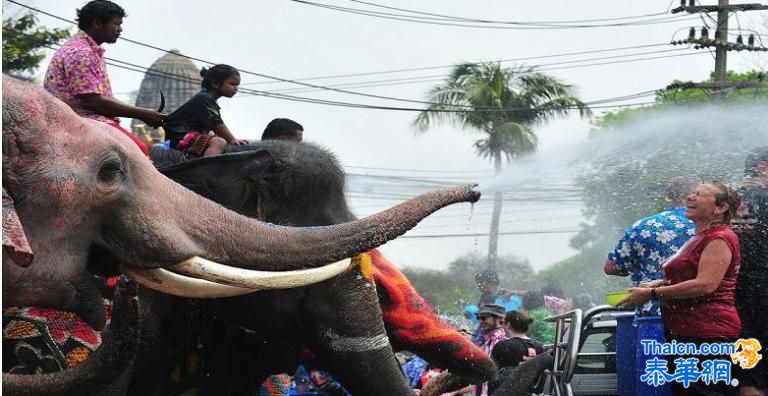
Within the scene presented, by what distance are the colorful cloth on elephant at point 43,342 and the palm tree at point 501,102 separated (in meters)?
24.4

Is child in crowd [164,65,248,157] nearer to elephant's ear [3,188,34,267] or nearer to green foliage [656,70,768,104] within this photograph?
elephant's ear [3,188,34,267]

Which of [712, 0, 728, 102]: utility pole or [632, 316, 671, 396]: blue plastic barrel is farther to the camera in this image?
[712, 0, 728, 102]: utility pole

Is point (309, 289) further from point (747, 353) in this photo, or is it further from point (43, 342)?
point (747, 353)

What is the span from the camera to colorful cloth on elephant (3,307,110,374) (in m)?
6.02

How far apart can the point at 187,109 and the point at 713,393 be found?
11.4 feet

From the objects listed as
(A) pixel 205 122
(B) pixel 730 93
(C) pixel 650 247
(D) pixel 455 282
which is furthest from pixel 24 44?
(B) pixel 730 93

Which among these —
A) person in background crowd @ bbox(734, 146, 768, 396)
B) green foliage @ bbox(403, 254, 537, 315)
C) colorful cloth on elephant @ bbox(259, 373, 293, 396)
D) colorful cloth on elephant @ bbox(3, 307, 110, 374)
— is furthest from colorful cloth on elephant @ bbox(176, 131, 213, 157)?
green foliage @ bbox(403, 254, 537, 315)

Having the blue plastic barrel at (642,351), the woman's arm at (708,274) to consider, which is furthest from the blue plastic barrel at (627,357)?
the woman's arm at (708,274)

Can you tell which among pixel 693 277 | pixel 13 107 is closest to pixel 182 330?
pixel 13 107

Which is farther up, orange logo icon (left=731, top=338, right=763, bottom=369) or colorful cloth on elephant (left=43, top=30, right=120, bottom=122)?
colorful cloth on elephant (left=43, top=30, right=120, bottom=122)

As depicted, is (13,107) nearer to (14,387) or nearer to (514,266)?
(14,387)

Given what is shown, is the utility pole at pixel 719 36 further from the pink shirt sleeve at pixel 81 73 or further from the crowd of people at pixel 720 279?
the pink shirt sleeve at pixel 81 73

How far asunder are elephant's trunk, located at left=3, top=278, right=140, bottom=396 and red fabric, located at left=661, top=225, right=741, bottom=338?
3.20 metres

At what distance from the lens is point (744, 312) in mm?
7094
